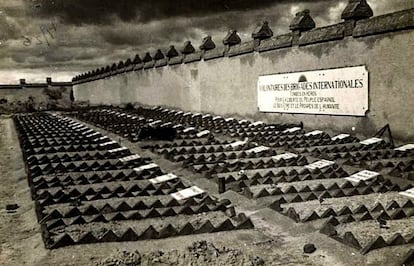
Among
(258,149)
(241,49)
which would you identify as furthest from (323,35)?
(241,49)

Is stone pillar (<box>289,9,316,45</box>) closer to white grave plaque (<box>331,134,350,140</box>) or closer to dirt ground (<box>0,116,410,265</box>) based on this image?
white grave plaque (<box>331,134,350,140</box>)

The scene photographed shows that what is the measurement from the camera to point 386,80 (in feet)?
31.7

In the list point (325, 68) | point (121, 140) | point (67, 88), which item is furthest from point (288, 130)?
point (67, 88)

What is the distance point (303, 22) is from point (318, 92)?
6.69 ft

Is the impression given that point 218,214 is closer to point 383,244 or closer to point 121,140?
point 383,244

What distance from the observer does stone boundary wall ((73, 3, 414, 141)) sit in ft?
30.8

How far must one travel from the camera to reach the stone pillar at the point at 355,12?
10.1 m

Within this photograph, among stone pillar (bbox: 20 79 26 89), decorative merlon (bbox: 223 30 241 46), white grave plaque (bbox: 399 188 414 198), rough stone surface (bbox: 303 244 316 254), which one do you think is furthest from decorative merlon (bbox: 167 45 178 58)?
stone pillar (bbox: 20 79 26 89)

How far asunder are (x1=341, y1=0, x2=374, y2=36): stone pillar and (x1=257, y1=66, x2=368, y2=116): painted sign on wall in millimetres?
1036

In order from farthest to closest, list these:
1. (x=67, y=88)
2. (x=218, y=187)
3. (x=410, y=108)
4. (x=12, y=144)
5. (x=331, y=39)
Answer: (x=67, y=88) → (x=12, y=144) → (x=331, y=39) → (x=410, y=108) → (x=218, y=187)

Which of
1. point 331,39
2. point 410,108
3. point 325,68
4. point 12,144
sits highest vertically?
point 331,39

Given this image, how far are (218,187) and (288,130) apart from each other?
5521 mm

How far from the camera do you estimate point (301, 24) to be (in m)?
12.2

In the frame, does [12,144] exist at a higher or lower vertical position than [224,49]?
lower
